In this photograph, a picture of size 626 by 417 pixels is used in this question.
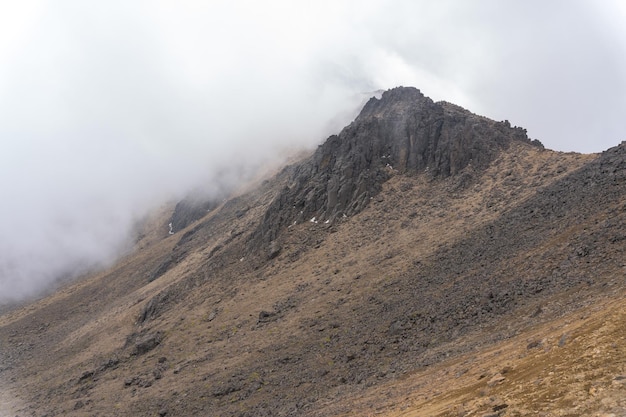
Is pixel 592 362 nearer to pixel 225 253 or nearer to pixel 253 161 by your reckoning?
pixel 225 253

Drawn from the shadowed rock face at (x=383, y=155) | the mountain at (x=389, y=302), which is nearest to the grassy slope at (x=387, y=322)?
the mountain at (x=389, y=302)

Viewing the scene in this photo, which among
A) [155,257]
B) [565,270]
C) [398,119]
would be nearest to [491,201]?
[565,270]

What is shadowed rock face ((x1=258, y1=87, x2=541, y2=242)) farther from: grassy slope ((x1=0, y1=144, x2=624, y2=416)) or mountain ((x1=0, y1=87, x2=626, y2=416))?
grassy slope ((x1=0, y1=144, x2=624, y2=416))

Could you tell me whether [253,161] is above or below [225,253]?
above

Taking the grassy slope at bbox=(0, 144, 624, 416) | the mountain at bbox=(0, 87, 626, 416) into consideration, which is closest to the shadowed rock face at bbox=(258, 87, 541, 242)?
the mountain at bbox=(0, 87, 626, 416)

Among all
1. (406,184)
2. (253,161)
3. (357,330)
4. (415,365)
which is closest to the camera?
(415,365)

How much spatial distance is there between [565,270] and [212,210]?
105 meters

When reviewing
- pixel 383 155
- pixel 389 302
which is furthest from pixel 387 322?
pixel 383 155

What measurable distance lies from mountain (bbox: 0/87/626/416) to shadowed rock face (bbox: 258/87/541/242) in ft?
0.94

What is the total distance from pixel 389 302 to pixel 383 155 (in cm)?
3281

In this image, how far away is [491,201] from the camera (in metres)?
49.7

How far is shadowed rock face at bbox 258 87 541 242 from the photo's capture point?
60.8 meters

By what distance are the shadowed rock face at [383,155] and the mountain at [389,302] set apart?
29 cm

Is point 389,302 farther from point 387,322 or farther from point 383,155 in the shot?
point 383,155
